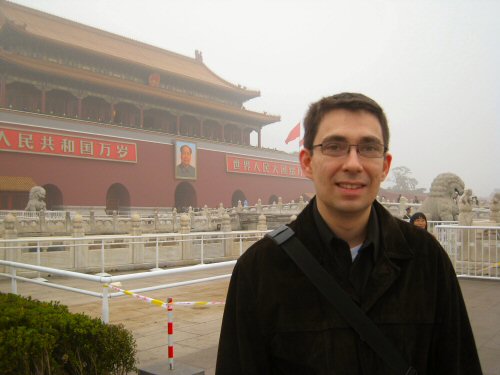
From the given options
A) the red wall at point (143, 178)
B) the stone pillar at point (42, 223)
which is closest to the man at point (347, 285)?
the stone pillar at point (42, 223)

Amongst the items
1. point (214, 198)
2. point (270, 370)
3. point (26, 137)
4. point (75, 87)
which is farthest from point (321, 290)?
point (214, 198)

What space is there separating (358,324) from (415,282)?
0.23 metres

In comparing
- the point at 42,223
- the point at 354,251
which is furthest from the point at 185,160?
the point at 354,251

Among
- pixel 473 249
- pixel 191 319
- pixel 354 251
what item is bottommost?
pixel 191 319

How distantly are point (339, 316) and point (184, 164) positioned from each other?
24686mm

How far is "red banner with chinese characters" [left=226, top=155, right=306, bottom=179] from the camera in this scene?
28.6 metres

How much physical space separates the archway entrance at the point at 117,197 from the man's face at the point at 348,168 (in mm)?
22193

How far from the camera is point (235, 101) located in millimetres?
32625

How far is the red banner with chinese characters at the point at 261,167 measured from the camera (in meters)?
28.6

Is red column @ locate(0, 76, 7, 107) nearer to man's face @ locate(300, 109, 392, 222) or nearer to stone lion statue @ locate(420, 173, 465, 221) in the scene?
stone lion statue @ locate(420, 173, 465, 221)


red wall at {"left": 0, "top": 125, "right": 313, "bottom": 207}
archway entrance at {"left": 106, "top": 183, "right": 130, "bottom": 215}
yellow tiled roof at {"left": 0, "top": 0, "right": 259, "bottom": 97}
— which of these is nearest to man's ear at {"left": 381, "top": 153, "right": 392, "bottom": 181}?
red wall at {"left": 0, "top": 125, "right": 313, "bottom": 207}

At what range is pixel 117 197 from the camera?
23062 millimetres

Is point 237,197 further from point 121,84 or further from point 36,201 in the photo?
point 36,201

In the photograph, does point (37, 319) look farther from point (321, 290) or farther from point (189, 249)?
point (189, 249)
